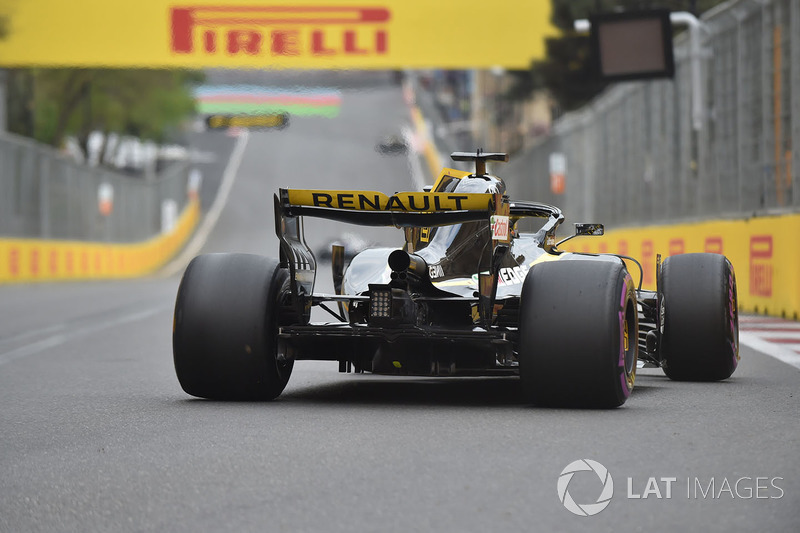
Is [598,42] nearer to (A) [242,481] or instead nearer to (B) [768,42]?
(B) [768,42]

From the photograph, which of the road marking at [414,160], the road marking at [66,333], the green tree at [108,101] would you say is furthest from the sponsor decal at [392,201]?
the road marking at [414,160]

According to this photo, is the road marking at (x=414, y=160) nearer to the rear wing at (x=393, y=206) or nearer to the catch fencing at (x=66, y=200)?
the catch fencing at (x=66, y=200)

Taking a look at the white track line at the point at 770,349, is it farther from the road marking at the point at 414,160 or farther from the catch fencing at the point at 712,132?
the road marking at the point at 414,160

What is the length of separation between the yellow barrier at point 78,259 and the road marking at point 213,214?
64cm

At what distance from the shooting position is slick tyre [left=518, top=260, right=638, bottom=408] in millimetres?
7523

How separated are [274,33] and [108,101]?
2530 centimetres

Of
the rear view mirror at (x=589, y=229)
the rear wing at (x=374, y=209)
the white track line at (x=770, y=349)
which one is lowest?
the white track line at (x=770, y=349)

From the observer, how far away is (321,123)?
103625 mm

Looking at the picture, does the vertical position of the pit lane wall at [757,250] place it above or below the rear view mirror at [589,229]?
below

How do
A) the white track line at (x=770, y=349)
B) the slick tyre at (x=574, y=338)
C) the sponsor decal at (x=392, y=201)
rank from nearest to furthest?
the slick tyre at (x=574, y=338) → the sponsor decal at (x=392, y=201) → the white track line at (x=770, y=349)

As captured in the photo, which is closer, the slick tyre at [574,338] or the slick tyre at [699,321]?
the slick tyre at [574,338]

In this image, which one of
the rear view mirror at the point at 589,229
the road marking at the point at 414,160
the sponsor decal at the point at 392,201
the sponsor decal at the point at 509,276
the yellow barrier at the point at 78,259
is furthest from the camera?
the road marking at the point at 414,160

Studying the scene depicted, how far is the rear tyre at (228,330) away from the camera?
816cm

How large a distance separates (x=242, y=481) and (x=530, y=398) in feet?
8.21
